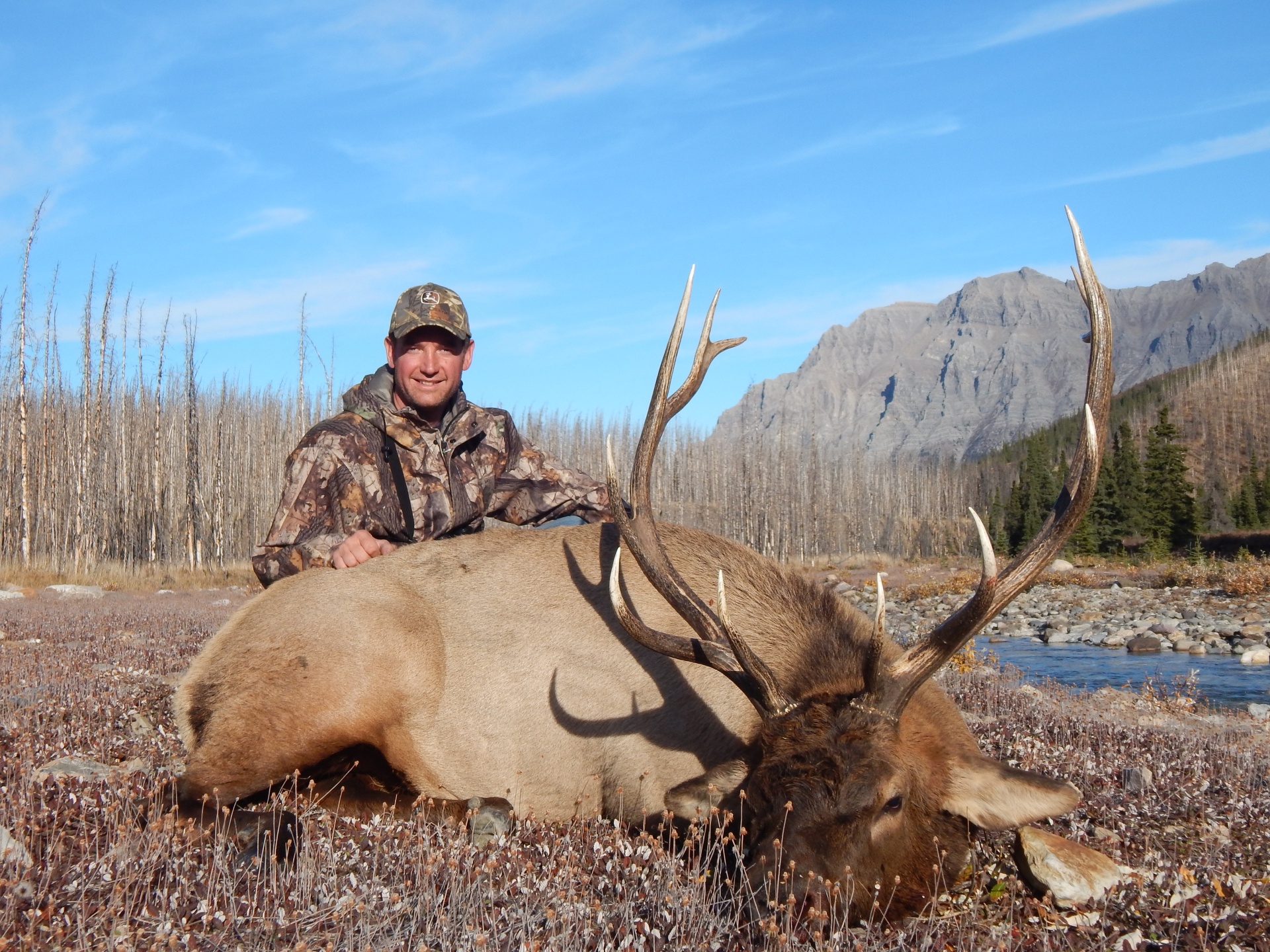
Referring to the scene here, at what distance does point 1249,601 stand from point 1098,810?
2184 centimetres

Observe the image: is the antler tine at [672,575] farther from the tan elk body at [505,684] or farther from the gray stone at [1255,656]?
the gray stone at [1255,656]

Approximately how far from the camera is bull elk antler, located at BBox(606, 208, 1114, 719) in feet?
11.9

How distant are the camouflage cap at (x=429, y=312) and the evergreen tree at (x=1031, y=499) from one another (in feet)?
199

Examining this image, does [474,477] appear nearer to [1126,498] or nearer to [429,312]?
[429,312]

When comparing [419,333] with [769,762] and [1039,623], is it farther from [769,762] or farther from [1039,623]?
[1039,623]

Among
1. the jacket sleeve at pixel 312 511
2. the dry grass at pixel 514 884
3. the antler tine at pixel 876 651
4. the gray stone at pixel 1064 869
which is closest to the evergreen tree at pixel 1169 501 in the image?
the dry grass at pixel 514 884

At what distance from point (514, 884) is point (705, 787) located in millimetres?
899

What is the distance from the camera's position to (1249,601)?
22547 millimetres

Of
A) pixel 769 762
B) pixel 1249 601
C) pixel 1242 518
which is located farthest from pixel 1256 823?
pixel 1242 518

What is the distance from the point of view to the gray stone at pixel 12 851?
2.90 meters

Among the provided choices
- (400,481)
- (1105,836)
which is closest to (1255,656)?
(1105,836)

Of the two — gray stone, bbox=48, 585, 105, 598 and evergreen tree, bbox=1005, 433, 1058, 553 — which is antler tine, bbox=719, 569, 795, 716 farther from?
evergreen tree, bbox=1005, 433, 1058, 553

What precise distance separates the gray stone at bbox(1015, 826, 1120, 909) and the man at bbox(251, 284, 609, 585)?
3.76 m

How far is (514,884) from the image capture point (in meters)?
3.23
